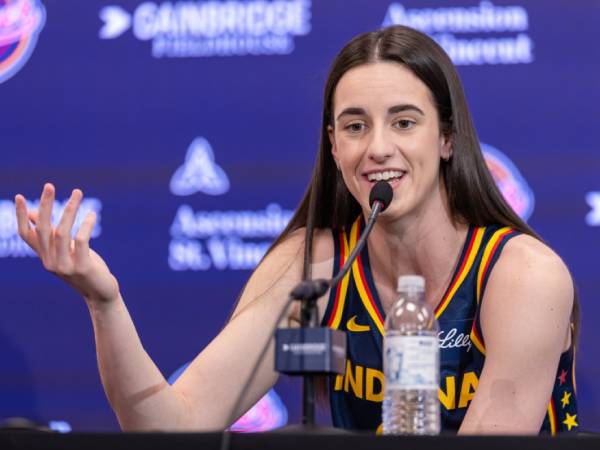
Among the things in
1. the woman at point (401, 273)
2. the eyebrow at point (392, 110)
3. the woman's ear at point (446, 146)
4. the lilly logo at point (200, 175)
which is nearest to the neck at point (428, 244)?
the woman at point (401, 273)

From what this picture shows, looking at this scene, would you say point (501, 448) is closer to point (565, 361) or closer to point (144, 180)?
point (565, 361)

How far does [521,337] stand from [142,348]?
0.65 metres

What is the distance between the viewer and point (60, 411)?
2676 millimetres

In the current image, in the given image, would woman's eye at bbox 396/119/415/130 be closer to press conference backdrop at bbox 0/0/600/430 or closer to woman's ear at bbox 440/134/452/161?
woman's ear at bbox 440/134/452/161

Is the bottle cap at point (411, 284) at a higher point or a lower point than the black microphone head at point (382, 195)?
lower

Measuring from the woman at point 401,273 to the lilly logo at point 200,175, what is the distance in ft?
1.70

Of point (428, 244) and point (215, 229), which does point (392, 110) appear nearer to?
point (428, 244)

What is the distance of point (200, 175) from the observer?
8.84 feet

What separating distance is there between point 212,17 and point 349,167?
91cm

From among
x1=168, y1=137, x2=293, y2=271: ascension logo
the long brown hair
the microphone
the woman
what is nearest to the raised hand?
the woman

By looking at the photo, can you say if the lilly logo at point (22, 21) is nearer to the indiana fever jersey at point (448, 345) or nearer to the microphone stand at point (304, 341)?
the indiana fever jersey at point (448, 345)

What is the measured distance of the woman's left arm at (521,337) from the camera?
5.67ft

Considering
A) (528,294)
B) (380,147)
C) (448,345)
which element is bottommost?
(448,345)

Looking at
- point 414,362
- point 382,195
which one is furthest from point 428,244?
point 414,362
